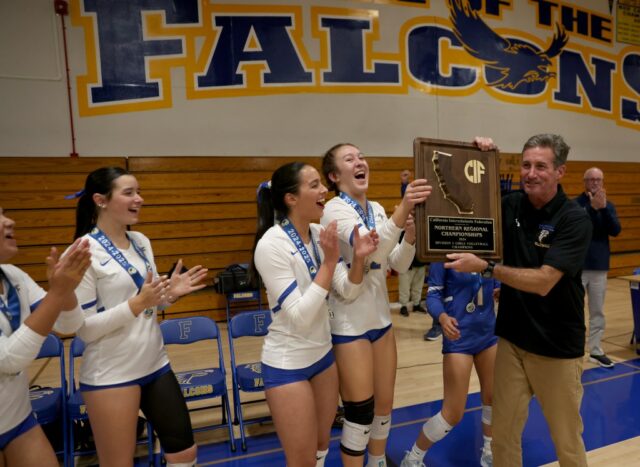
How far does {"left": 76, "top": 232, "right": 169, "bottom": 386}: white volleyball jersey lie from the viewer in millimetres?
2031

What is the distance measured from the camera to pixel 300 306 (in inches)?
77.7

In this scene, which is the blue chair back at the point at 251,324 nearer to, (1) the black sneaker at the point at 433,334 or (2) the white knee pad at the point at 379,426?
(2) the white knee pad at the point at 379,426

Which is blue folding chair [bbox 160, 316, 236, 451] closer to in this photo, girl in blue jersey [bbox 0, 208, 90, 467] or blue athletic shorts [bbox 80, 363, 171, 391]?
blue athletic shorts [bbox 80, 363, 171, 391]

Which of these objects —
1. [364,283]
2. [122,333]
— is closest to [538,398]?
[364,283]

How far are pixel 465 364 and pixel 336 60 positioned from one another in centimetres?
629

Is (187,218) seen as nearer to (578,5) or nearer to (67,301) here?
(67,301)

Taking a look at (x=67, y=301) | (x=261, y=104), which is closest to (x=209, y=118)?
(x=261, y=104)

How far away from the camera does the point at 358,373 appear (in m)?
2.29

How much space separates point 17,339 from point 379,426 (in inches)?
73.7

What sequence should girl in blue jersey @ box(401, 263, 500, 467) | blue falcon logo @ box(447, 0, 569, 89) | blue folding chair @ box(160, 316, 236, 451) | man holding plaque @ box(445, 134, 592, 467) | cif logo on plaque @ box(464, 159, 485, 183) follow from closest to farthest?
man holding plaque @ box(445, 134, 592, 467)
cif logo on plaque @ box(464, 159, 485, 183)
girl in blue jersey @ box(401, 263, 500, 467)
blue folding chair @ box(160, 316, 236, 451)
blue falcon logo @ box(447, 0, 569, 89)

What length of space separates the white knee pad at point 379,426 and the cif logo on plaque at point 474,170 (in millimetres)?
1427

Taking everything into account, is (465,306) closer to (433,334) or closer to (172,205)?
(433,334)

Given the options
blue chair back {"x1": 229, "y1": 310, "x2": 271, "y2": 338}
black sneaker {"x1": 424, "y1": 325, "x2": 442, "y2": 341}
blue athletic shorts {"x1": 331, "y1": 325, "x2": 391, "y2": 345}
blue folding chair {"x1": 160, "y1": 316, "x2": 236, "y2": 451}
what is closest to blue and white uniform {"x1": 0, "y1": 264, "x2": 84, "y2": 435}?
blue athletic shorts {"x1": 331, "y1": 325, "x2": 391, "y2": 345}

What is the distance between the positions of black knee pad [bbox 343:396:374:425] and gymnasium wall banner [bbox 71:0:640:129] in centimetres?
607
